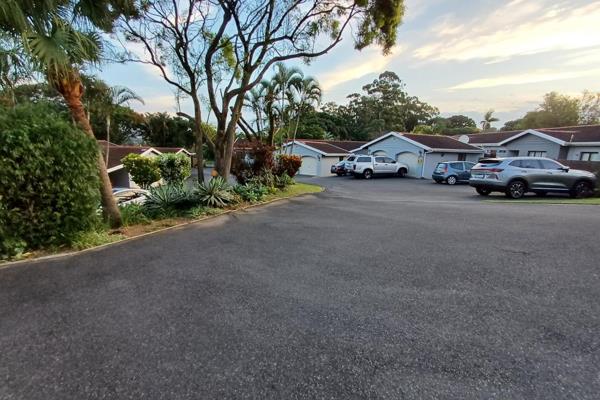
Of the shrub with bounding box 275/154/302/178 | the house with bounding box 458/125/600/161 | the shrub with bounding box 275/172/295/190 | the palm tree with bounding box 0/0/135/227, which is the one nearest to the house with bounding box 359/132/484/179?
the house with bounding box 458/125/600/161

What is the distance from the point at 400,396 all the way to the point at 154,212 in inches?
305

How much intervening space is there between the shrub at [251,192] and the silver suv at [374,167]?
14152mm

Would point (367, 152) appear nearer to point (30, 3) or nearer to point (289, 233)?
point (289, 233)

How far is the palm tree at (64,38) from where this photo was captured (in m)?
4.34

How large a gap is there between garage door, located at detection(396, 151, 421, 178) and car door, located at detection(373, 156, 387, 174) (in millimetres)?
2768

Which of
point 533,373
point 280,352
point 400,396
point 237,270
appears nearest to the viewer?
point 400,396

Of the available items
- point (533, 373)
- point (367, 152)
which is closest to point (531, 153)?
point (367, 152)

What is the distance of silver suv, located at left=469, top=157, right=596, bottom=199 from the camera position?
11727 millimetres

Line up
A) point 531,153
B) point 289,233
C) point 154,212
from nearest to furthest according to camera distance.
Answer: point 289,233, point 154,212, point 531,153

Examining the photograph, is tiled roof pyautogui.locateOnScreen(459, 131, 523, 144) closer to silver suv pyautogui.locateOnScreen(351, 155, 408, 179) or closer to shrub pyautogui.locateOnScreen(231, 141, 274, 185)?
silver suv pyautogui.locateOnScreen(351, 155, 408, 179)

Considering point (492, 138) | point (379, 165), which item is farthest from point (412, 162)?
point (492, 138)

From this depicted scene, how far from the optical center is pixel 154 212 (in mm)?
8000

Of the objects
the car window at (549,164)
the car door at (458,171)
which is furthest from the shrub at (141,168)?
the car window at (549,164)

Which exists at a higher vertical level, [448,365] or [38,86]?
[38,86]
